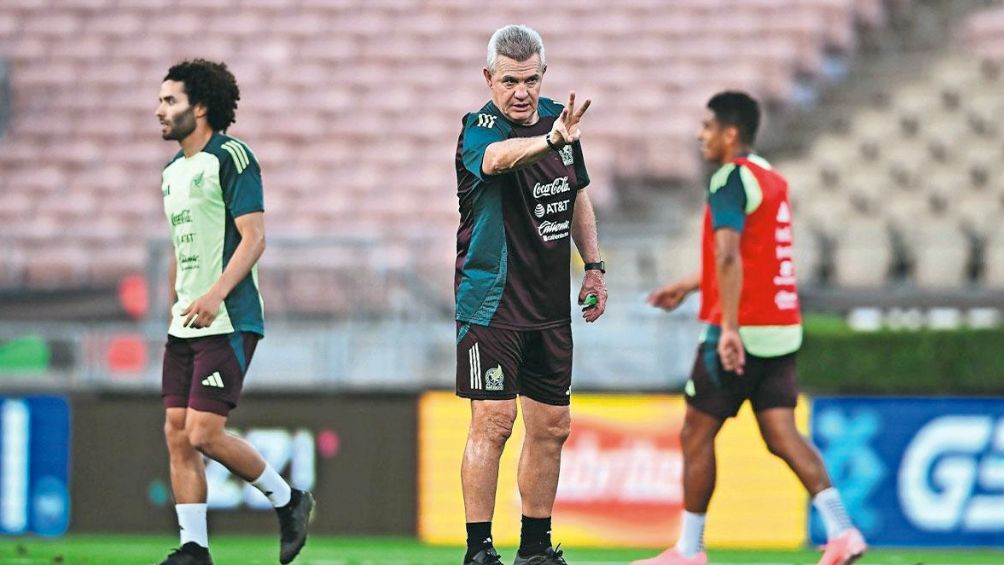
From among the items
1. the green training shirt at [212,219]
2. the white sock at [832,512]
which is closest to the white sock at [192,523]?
the green training shirt at [212,219]

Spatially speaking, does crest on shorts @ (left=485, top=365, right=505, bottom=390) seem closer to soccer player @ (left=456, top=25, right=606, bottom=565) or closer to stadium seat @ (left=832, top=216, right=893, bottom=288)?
soccer player @ (left=456, top=25, right=606, bottom=565)

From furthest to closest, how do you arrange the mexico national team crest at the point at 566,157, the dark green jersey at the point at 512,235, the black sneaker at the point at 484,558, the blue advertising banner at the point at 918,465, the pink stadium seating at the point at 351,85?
the pink stadium seating at the point at 351,85 < the blue advertising banner at the point at 918,465 < the mexico national team crest at the point at 566,157 < the dark green jersey at the point at 512,235 < the black sneaker at the point at 484,558

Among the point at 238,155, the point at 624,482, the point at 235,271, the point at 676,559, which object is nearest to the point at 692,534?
the point at 676,559

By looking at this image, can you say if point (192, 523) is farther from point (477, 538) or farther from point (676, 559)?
point (676, 559)

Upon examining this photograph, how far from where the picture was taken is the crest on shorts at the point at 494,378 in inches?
250

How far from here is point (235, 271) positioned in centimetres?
694

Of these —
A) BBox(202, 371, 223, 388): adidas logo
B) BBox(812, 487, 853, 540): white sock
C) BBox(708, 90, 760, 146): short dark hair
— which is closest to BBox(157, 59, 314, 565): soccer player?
BBox(202, 371, 223, 388): adidas logo

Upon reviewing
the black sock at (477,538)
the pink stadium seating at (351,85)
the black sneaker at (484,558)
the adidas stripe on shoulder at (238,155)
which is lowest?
the black sneaker at (484,558)

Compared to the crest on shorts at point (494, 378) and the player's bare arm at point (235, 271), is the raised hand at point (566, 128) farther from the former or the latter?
the player's bare arm at point (235, 271)

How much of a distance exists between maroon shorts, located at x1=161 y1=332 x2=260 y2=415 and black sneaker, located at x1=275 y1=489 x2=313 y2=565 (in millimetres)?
518

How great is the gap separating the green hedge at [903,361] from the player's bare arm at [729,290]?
12.5 feet

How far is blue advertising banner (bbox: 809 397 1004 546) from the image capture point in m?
10.6

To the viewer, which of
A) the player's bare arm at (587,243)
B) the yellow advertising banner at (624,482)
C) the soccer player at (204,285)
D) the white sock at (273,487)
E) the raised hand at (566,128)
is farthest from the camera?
the yellow advertising banner at (624,482)

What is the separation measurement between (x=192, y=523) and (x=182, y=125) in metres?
1.54
